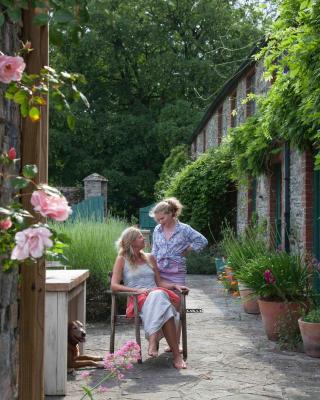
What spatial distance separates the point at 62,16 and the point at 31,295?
129cm

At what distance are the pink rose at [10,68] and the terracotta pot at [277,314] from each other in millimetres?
5059

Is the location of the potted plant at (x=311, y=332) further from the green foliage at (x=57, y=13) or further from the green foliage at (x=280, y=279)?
the green foliage at (x=57, y=13)

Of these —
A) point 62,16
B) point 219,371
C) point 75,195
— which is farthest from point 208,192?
point 62,16

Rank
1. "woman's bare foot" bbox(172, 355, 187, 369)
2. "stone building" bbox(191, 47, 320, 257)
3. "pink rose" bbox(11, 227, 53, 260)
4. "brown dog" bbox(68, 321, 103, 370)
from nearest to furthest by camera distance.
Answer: "pink rose" bbox(11, 227, 53, 260)
"brown dog" bbox(68, 321, 103, 370)
"woman's bare foot" bbox(172, 355, 187, 369)
"stone building" bbox(191, 47, 320, 257)

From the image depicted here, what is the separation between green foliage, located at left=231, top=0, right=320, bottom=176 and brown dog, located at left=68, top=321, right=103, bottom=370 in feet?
8.54

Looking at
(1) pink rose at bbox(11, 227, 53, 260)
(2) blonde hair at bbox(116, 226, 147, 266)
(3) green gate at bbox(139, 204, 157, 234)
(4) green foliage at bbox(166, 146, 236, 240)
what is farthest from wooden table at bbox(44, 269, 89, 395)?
(3) green gate at bbox(139, 204, 157, 234)

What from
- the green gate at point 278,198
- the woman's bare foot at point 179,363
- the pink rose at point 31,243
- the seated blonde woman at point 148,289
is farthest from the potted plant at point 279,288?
the pink rose at point 31,243

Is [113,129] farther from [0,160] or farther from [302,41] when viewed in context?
[0,160]

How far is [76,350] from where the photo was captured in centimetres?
555

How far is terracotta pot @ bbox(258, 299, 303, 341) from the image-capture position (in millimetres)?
6672

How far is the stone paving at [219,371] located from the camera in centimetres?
489

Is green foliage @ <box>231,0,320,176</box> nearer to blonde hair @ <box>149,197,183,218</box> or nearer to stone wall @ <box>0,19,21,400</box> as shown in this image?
blonde hair @ <box>149,197,183,218</box>

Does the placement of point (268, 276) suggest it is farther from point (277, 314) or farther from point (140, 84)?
point (140, 84)

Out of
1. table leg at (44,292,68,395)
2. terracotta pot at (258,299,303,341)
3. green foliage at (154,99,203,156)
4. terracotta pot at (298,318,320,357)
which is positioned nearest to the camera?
table leg at (44,292,68,395)
